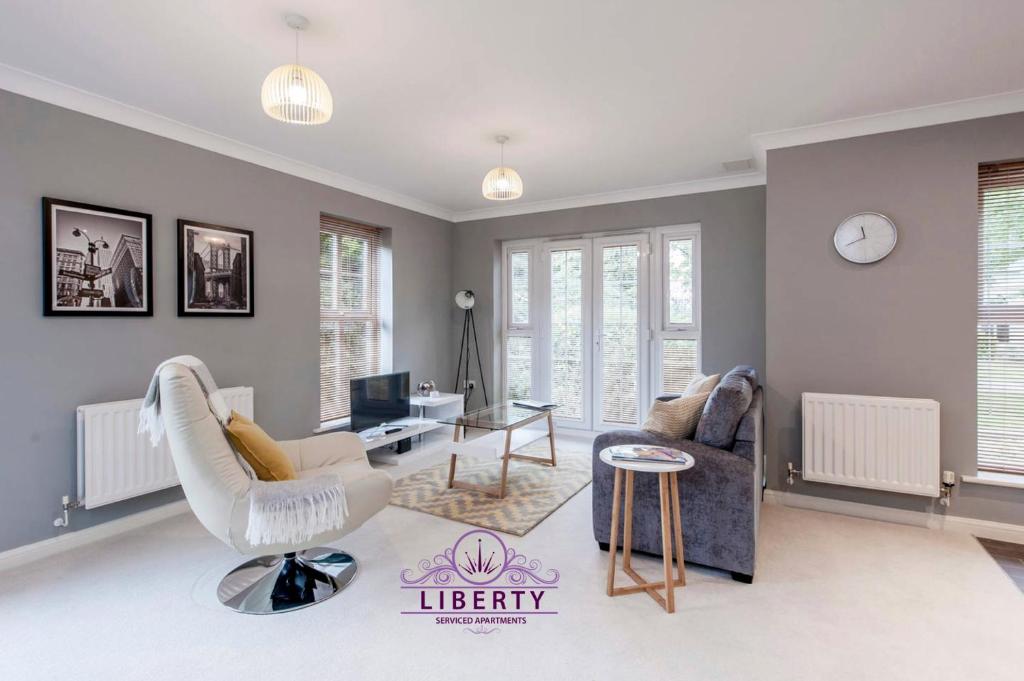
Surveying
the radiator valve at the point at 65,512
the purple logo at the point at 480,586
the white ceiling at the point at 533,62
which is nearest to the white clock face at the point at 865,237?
the white ceiling at the point at 533,62

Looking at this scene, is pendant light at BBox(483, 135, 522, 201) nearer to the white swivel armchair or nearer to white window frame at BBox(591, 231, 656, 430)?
the white swivel armchair

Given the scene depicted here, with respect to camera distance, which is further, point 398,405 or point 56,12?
point 398,405

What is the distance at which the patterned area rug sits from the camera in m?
3.22

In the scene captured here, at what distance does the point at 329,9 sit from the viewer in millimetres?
2055

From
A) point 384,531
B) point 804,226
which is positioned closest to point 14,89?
point 384,531

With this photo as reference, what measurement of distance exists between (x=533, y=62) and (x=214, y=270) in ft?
8.39

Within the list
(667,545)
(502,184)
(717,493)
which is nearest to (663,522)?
(667,545)

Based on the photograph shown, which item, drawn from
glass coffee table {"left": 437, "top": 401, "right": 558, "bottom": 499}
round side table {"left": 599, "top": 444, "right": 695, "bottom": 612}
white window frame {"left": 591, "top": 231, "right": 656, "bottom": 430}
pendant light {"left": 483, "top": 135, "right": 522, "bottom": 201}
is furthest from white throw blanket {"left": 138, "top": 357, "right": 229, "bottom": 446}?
white window frame {"left": 591, "top": 231, "right": 656, "bottom": 430}

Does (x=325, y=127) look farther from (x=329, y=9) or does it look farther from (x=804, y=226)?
(x=804, y=226)

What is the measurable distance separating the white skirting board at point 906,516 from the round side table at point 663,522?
146cm

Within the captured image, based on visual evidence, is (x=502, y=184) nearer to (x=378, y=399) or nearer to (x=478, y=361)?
(x=378, y=399)

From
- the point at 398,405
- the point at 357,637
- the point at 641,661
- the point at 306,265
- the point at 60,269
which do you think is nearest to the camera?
the point at 641,661

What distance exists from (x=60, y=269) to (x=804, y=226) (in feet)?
14.9

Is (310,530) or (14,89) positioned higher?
(14,89)
